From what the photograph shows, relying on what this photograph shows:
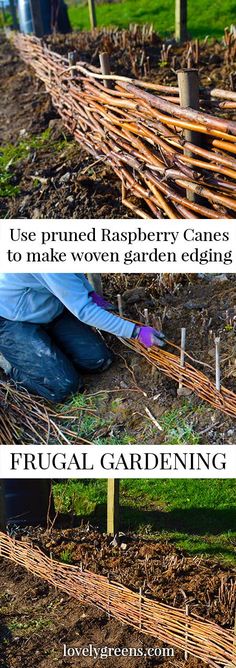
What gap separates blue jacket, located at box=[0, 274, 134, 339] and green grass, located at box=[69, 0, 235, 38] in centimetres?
640

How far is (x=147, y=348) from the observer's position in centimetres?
352

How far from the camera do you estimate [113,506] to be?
3242 mm

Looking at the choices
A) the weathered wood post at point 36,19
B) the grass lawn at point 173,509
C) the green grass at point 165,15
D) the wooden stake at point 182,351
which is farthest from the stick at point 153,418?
the weathered wood post at point 36,19

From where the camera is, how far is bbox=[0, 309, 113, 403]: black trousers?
356 cm

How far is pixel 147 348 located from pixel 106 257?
48.7 inches

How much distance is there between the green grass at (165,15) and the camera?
953cm

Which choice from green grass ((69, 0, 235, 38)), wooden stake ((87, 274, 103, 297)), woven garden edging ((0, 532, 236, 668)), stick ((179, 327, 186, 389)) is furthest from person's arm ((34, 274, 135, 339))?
green grass ((69, 0, 235, 38))

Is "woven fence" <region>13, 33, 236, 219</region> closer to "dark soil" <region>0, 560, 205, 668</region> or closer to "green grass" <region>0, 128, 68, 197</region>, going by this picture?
"green grass" <region>0, 128, 68, 197</region>

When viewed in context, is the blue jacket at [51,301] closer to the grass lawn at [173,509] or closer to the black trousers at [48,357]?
the black trousers at [48,357]

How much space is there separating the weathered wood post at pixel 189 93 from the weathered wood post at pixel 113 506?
5.77 feet

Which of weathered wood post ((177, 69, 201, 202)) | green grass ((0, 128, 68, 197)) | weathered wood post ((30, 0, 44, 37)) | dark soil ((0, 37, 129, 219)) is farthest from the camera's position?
weathered wood post ((30, 0, 44, 37))

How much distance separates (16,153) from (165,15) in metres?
4.81

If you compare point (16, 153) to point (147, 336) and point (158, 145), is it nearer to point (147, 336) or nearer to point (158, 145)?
point (158, 145)

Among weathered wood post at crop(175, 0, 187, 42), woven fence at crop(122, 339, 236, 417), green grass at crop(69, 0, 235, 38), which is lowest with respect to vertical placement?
woven fence at crop(122, 339, 236, 417)
